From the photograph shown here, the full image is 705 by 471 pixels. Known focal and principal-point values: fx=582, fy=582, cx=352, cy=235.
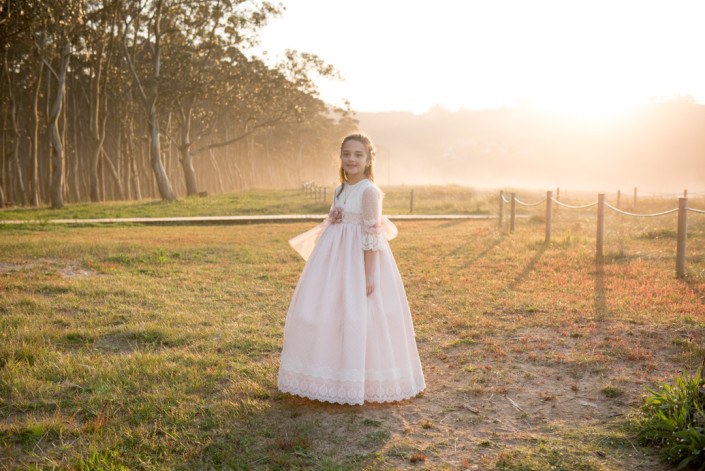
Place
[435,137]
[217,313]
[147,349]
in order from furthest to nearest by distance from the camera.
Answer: [435,137]
[217,313]
[147,349]

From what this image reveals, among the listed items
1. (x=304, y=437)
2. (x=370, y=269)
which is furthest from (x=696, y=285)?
(x=304, y=437)

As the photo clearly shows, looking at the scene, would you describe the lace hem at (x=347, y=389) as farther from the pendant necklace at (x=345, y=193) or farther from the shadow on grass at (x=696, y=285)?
the shadow on grass at (x=696, y=285)

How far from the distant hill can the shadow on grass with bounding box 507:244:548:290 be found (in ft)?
213

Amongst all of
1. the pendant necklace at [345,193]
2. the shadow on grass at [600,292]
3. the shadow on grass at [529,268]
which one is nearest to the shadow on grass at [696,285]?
the shadow on grass at [600,292]

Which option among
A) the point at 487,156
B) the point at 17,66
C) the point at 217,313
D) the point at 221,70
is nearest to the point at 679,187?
the point at 487,156

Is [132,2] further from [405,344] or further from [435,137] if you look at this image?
[435,137]

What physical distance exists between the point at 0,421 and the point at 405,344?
3.06m

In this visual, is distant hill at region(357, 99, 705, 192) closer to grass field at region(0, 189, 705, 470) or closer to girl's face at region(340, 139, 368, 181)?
grass field at region(0, 189, 705, 470)

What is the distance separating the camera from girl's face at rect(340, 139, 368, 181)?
15.4 feet

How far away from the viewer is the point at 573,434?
4.07 meters

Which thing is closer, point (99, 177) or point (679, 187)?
point (99, 177)

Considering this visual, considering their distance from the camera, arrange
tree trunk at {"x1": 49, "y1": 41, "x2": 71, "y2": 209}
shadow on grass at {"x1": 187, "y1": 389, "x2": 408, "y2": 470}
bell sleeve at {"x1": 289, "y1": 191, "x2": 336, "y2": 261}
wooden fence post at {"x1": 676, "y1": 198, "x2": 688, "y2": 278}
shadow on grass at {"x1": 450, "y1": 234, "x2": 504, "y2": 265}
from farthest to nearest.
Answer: tree trunk at {"x1": 49, "y1": 41, "x2": 71, "y2": 209}
shadow on grass at {"x1": 450, "y1": 234, "x2": 504, "y2": 265}
wooden fence post at {"x1": 676, "y1": 198, "x2": 688, "y2": 278}
bell sleeve at {"x1": 289, "y1": 191, "x2": 336, "y2": 261}
shadow on grass at {"x1": 187, "y1": 389, "x2": 408, "y2": 470}

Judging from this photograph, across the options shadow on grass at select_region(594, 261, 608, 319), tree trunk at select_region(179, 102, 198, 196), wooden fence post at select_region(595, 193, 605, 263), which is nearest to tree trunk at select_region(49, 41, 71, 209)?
tree trunk at select_region(179, 102, 198, 196)

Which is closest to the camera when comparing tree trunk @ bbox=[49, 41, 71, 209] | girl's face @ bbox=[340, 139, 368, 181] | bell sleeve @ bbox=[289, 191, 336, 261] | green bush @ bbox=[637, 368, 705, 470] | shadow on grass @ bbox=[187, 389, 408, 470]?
green bush @ bbox=[637, 368, 705, 470]
